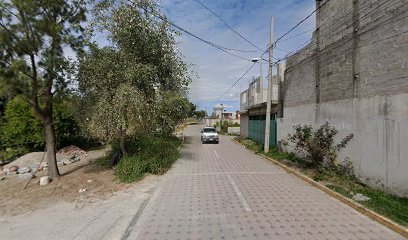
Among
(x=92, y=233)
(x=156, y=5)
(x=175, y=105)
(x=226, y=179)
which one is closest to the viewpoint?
(x=92, y=233)

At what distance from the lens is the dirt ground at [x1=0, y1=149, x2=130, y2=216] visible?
7440 millimetres

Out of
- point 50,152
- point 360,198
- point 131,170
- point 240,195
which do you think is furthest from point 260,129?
point 50,152

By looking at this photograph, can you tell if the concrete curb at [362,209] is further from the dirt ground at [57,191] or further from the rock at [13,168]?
the rock at [13,168]

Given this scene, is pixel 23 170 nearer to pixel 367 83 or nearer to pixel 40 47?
pixel 40 47

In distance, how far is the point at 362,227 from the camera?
5.29 meters

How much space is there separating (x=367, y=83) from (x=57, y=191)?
10.2 m

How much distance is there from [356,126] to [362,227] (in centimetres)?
394

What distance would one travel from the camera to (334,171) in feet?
31.0

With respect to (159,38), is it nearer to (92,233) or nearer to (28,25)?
(28,25)

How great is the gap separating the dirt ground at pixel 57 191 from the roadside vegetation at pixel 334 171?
22.5 feet

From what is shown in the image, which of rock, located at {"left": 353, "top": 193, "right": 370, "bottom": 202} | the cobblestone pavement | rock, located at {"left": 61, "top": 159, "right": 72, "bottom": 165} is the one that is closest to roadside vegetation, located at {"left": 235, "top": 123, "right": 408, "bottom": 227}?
rock, located at {"left": 353, "top": 193, "right": 370, "bottom": 202}

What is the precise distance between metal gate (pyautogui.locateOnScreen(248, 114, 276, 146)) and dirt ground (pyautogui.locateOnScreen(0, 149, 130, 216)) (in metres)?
11.0

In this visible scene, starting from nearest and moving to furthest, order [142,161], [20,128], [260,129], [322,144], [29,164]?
[322,144] < [142,161] < [29,164] < [20,128] < [260,129]

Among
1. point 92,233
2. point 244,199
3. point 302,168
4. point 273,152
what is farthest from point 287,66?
point 92,233
